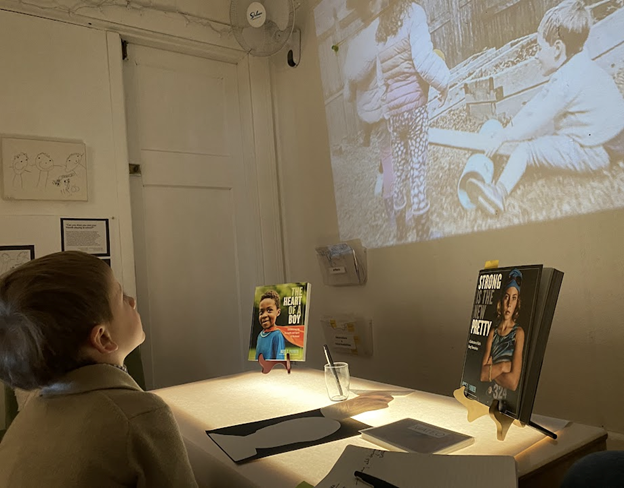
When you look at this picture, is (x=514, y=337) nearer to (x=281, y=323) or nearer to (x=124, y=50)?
(x=281, y=323)

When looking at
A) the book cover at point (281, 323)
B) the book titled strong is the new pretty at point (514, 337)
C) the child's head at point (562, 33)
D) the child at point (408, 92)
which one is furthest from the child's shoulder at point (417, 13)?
the book titled strong is the new pretty at point (514, 337)

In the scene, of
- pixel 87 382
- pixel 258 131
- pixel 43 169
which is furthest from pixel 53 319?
pixel 258 131

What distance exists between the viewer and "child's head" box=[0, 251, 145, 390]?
0.87m

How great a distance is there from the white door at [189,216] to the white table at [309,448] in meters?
0.96

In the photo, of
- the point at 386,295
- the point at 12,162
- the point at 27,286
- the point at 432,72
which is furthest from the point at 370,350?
the point at 12,162

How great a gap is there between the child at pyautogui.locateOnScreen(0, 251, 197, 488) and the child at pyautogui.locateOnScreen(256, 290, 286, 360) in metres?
0.96

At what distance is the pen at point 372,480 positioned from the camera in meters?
0.83

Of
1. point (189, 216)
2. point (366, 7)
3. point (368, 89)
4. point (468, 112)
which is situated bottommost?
point (189, 216)

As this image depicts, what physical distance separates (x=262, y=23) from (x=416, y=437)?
218cm

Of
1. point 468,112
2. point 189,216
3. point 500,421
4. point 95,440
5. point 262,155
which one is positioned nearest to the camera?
point 95,440

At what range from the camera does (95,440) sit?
2.74ft

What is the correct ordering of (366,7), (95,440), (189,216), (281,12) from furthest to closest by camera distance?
(189,216) < (281,12) < (366,7) < (95,440)

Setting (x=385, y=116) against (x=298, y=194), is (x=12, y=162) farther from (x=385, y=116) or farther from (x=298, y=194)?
(x=385, y=116)

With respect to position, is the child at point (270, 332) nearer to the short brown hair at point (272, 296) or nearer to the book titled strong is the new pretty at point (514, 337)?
the short brown hair at point (272, 296)
